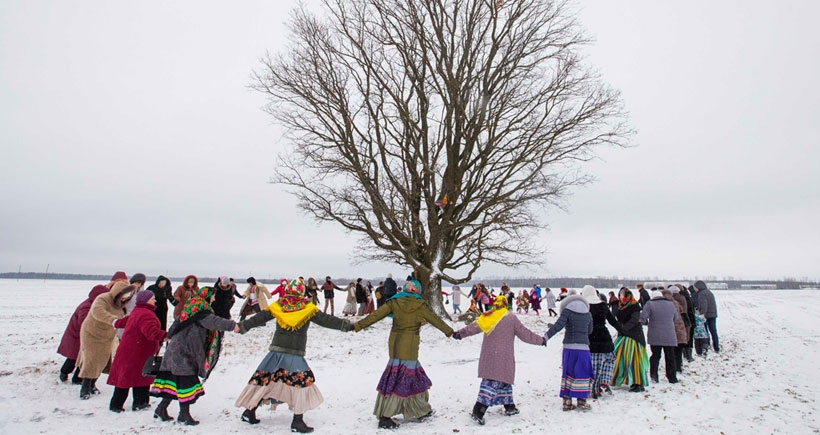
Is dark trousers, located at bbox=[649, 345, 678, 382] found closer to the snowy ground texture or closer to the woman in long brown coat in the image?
the snowy ground texture

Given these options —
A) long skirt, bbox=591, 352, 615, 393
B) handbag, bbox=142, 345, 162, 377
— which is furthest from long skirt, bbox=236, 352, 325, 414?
long skirt, bbox=591, 352, 615, 393

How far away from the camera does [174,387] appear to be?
6184 mm

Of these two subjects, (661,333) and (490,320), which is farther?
(661,333)

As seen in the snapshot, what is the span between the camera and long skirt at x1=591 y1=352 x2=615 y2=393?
802 cm

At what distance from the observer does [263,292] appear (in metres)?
14.4

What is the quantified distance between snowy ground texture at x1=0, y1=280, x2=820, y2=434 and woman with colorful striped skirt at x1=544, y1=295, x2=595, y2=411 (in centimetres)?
30

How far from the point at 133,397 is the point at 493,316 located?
5.55m

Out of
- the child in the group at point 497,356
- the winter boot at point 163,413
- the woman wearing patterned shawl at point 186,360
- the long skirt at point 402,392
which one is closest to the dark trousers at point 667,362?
the child in the group at point 497,356

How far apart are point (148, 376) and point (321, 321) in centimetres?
281

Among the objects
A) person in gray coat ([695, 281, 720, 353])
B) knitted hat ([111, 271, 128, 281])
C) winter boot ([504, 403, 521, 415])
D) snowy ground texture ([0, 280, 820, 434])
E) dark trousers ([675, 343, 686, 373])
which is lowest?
snowy ground texture ([0, 280, 820, 434])

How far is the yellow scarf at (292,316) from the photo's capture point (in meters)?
6.24

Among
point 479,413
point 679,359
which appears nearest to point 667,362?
point 679,359

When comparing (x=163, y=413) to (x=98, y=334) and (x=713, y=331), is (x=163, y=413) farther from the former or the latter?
(x=713, y=331)

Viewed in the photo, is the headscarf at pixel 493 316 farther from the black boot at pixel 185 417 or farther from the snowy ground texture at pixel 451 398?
the black boot at pixel 185 417
